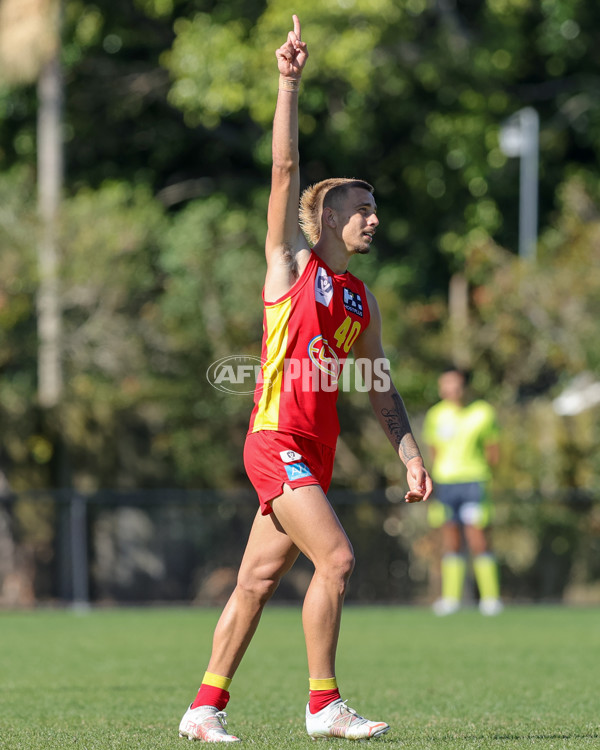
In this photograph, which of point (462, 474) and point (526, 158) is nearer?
point (462, 474)

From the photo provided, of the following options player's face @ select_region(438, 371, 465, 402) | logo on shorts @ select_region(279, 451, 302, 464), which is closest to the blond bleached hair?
logo on shorts @ select_region(279, 451, 302, 464)

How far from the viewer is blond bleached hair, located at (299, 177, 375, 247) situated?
18.9 ft

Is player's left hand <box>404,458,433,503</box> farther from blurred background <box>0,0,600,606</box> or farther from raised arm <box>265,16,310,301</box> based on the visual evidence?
blurred background <box>0,0,600,606</box>

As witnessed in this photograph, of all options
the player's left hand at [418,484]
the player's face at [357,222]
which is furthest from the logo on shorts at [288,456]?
the player's face at [357,222]

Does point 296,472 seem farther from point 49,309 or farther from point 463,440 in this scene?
point 49,309

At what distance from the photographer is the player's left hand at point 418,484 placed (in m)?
5.59

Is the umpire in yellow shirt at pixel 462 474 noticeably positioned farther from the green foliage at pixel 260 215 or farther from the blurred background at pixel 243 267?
the green foliage at pixel 260 215

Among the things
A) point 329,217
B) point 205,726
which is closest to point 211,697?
point 205,726

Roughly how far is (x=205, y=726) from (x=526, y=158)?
794 inches

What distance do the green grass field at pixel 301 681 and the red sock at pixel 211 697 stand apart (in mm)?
178

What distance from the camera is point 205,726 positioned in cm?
546

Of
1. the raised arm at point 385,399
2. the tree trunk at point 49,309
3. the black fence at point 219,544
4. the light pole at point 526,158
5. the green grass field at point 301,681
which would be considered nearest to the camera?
the green grass field at point 301,681

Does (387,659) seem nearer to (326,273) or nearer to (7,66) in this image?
(326,273)

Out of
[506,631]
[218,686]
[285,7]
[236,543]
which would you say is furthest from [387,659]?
[285,7]
